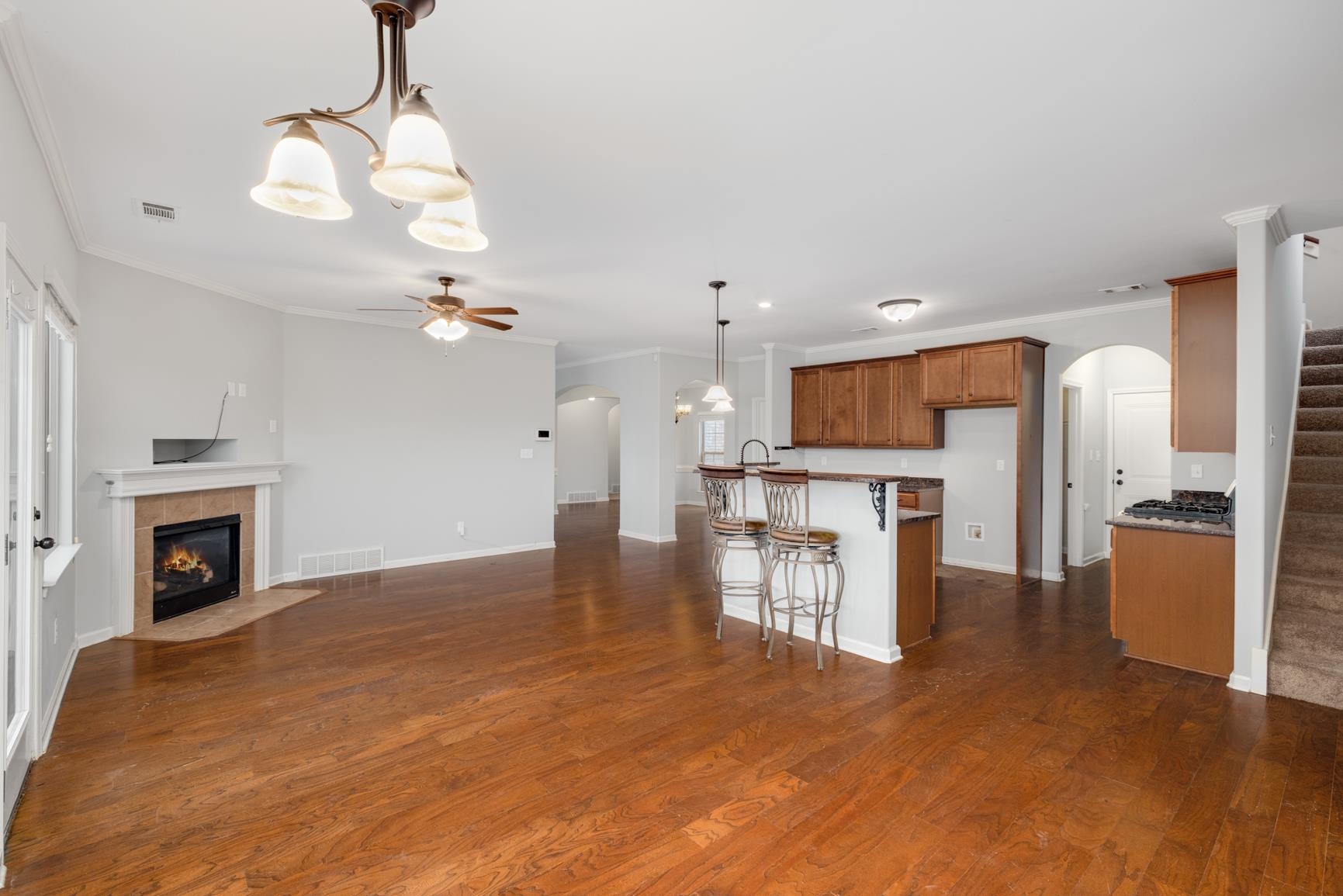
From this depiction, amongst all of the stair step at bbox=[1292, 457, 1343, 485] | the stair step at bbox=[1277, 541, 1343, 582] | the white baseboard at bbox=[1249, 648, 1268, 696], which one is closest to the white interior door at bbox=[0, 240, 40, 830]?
the white baseboard at bbox=[1249, 648, 1268, 696]

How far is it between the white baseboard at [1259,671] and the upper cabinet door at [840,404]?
4207mm

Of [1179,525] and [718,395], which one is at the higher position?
[718,395]

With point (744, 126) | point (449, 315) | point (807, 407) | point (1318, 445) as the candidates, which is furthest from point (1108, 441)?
point (449, 315)

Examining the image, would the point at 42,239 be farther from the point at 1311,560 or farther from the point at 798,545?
the point at 1311,560

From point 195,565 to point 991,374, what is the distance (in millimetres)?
7100

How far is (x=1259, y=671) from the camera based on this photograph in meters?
3.35

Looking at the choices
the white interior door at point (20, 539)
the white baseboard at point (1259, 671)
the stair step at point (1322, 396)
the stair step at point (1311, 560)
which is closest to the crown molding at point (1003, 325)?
the stair step at point (1322, 396)

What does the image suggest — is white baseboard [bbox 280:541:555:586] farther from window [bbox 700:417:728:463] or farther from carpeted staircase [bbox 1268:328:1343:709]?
carpeted staircase [bbox 1268:328:1343:709]

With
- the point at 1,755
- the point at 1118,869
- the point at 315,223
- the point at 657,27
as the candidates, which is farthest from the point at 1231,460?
the point at 1,755

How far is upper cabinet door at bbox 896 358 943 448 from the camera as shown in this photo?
6625 millimetres

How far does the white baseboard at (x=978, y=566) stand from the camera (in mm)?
6270

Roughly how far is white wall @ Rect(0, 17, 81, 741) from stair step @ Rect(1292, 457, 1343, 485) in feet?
23.1

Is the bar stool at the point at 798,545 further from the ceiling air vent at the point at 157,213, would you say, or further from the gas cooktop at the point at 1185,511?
the ceiling air vent at the point at 157,213

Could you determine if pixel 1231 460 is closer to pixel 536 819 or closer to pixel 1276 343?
pixel 1276 343
